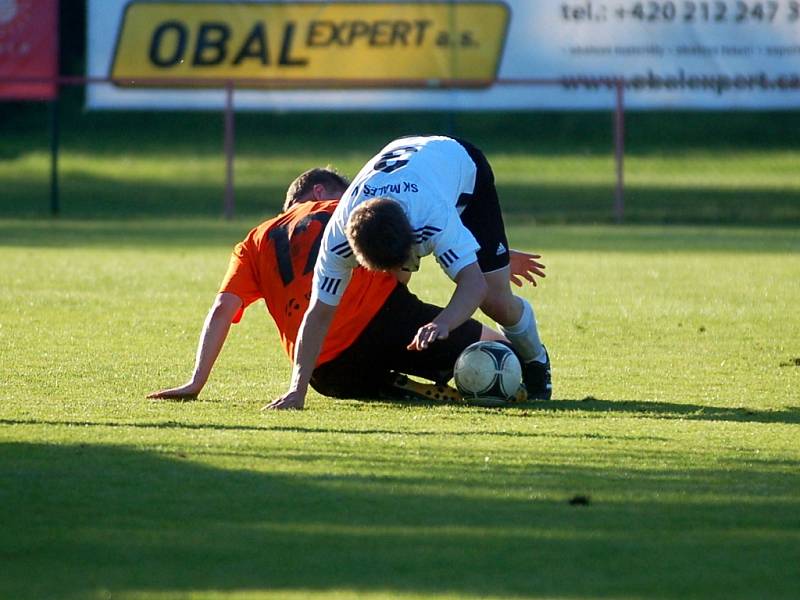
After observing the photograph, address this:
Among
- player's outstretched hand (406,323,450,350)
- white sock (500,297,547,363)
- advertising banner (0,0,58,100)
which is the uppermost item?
advertising banner (0,0,58,100)

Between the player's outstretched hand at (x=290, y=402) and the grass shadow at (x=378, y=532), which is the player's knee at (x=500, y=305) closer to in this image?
the player's outstretched hand at (x=290, y=402)

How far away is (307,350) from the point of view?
24.5 feet

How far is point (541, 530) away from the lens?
5035 millimetres

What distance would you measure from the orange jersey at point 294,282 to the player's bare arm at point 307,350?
1.64 ft

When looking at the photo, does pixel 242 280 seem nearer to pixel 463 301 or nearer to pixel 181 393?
pixel 181 393

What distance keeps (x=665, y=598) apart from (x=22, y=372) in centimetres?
513

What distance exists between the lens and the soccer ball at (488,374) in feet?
25.5

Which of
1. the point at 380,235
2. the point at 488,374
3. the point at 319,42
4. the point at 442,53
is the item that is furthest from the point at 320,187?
the point at 319,42

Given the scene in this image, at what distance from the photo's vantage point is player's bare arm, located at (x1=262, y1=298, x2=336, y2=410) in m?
7.46

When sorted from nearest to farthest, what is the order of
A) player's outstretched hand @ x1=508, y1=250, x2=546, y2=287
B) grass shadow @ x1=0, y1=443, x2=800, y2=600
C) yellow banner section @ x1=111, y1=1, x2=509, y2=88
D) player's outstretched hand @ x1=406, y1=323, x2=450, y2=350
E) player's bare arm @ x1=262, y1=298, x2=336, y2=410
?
grass shadow @ x1=0, y1=443, x2=800, y2=600
player's outstretched hand @ x1=406, y1=323, x2=450, y2=350
player's bare arm @ x1=262, y1=298, x2=336, y2=410
player's outstretched hand @ x1=508, y1=250, x2=546, y2=287
yellow banner section @ x1=111, y1=1, x2=509, y2=88

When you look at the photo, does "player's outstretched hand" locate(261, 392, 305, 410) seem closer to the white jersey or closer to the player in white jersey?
the player in white jersey

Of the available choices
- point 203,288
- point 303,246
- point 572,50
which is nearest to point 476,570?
point 303,246

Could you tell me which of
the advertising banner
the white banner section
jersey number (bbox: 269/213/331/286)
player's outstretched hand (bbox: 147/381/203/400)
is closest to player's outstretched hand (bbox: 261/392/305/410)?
player's outstretched hand (bbox: 147/381/203/400)

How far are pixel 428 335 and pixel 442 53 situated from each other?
20836 mm
